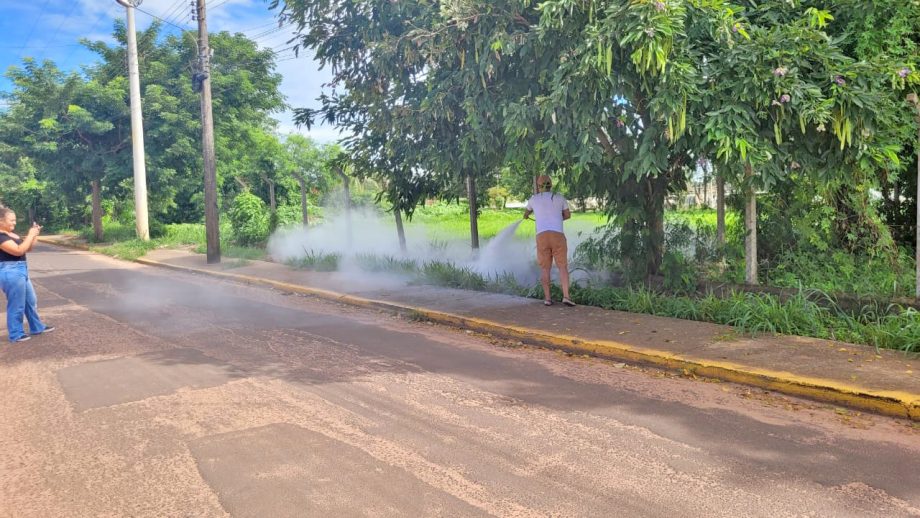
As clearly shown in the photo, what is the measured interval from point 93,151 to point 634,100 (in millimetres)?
23592

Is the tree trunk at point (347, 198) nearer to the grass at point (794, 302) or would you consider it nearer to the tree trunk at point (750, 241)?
the grass at point (794, 302)

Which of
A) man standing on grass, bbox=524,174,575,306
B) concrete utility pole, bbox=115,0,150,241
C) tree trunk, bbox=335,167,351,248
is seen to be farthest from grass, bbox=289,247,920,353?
concrete utility pole, bbox=115,0,150,241

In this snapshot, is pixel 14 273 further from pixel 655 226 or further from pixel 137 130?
pixel 137 130

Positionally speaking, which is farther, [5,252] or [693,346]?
[5,252]

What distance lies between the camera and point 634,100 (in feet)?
22.0

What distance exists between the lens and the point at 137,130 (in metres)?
21.7

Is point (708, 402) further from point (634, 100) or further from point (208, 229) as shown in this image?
point (208, 229)

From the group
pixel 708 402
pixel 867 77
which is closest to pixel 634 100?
pixel 867 77

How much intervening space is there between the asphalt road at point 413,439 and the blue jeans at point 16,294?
0.60 m

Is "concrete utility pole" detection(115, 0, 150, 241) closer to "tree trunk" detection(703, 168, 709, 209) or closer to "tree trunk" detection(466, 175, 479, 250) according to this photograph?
"tree trunk" detection(466, 175, 479, 250)

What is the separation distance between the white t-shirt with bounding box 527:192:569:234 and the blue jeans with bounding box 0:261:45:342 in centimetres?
618

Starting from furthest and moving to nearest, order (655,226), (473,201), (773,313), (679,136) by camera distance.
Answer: (473,201), (655,226), (773,313), (679,136)

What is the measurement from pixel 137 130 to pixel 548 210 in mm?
18327

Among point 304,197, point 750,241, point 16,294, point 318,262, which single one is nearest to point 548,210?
point 750,241
